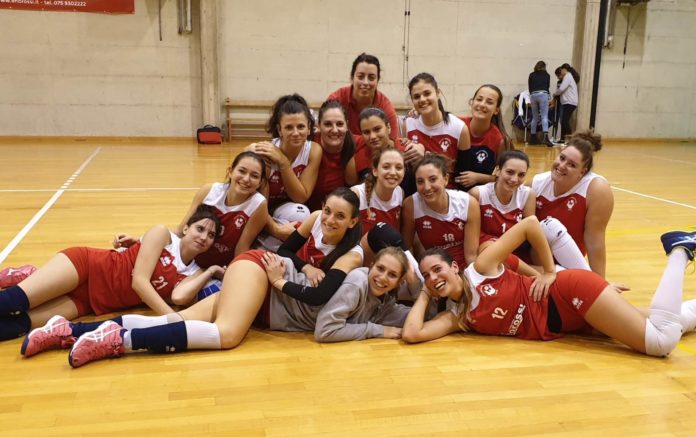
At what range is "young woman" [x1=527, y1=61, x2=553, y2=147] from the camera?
11312 mm

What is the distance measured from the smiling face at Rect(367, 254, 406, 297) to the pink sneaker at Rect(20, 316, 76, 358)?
1.35m

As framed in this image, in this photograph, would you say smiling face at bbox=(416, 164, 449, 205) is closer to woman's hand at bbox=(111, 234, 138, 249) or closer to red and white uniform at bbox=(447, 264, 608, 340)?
red and white uniform at bbox=(447, 264, 608, 340)

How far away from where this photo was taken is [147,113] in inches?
425

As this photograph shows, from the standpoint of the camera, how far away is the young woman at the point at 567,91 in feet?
37.6

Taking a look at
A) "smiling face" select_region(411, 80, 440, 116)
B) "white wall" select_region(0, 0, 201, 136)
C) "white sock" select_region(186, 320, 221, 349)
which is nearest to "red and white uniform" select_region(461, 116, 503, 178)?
"smiling face" select_region(411, 80, 440, 116)

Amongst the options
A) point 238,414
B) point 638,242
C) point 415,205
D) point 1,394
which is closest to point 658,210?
point 638,242

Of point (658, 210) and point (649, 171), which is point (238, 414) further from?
point (649, 171)

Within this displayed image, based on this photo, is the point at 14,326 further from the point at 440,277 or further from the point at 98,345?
the point at 440,277

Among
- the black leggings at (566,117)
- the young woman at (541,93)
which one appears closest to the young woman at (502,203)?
the young woman at (541,93)

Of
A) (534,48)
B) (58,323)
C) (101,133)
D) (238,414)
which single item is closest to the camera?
(238,414)

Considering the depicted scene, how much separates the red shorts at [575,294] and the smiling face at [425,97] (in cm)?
150

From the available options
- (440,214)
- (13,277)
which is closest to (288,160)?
(440,214)

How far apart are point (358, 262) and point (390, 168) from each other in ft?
1.85

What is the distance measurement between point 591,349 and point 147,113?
9821 millimetres
